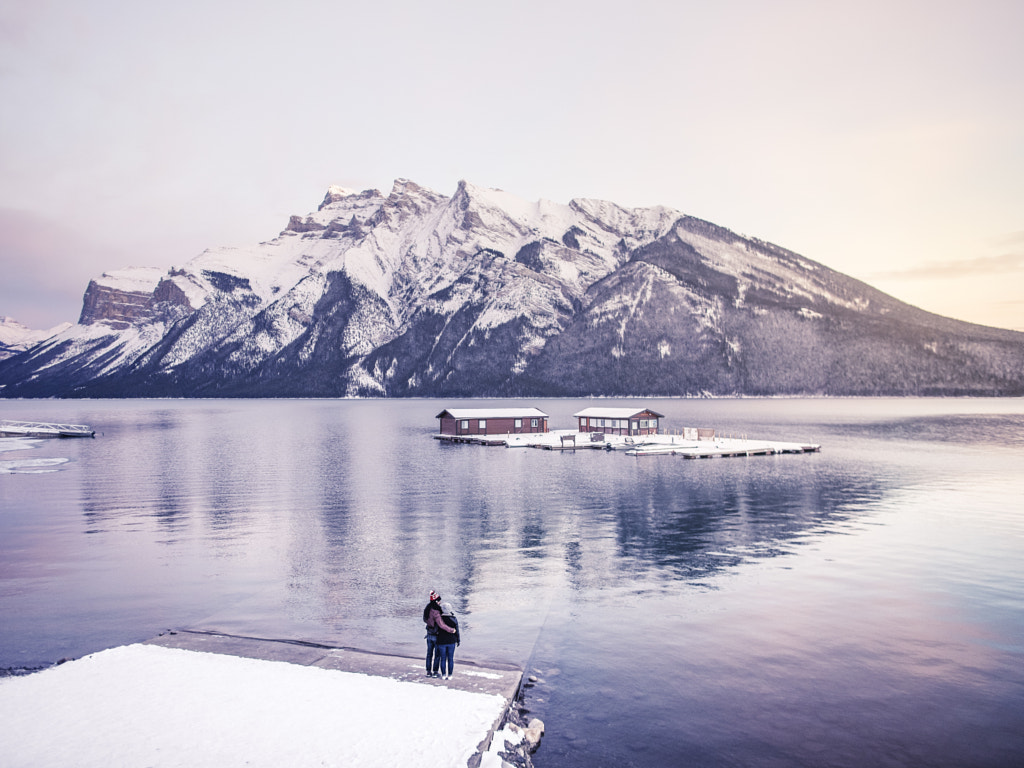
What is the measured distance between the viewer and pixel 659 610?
27172mm

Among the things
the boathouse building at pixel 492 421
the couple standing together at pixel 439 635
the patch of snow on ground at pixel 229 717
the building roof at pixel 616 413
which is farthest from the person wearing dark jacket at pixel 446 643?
the boathouse building at pixel 492 421

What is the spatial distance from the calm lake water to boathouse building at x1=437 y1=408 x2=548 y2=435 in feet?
174

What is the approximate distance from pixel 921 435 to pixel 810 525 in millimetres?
102583

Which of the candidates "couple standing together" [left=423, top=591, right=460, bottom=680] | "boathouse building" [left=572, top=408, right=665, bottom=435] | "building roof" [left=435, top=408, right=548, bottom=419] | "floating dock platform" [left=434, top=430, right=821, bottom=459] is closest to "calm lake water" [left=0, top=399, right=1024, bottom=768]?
"couple standing together" [left=423, top=591, right=460, bottom=680]

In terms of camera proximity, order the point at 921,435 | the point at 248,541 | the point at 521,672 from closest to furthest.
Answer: the point at 521,672 → the point at 248,541 → the point at 921,435

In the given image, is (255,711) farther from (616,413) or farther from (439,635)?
(616,413)

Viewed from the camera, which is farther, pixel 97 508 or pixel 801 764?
pixel 97 508

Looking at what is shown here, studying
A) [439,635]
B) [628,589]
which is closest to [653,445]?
[628,589]

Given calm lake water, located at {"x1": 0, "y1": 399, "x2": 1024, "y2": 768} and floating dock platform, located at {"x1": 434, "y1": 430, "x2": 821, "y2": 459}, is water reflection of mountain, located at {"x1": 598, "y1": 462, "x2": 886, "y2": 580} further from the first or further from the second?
floating dock platform, located at {"x1": 434, "y1": 430, "x2": 821, "y2": 459}

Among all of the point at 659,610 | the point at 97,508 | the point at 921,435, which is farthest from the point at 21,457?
the point at 921,435

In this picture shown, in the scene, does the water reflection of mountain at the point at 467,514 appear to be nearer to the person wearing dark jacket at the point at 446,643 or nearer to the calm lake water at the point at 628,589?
the calm lake water at the point at 628,589

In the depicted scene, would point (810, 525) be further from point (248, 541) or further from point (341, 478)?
point (341, 478)

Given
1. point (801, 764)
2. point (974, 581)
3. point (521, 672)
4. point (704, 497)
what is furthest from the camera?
point (704, 497)

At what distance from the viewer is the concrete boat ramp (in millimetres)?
14375
